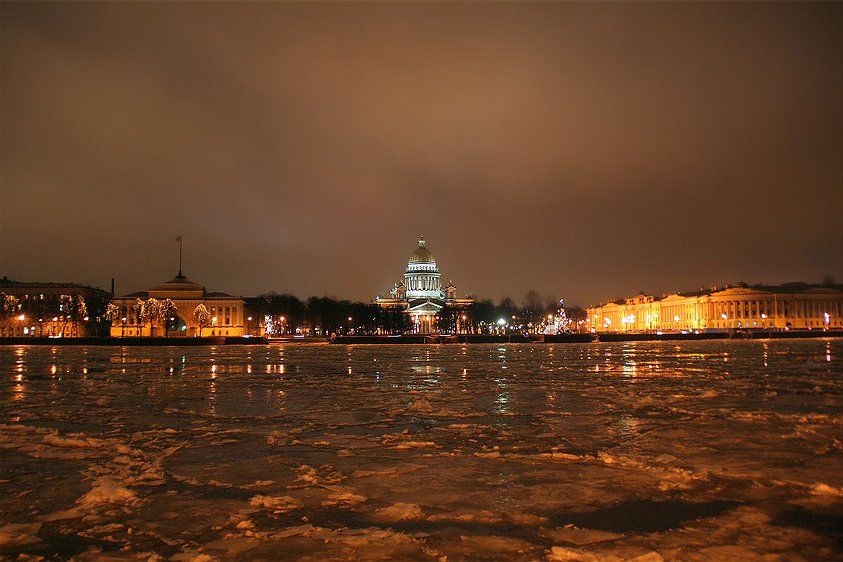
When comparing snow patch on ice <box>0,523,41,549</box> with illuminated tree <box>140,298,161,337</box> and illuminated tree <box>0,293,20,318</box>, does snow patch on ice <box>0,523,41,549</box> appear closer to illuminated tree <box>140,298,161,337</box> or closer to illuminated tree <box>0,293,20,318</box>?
illuminated tree <box>140,298,161,337</box>

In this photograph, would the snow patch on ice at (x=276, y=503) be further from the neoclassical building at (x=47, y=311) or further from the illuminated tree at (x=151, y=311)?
the illuminated tree at (x=151, y=311)

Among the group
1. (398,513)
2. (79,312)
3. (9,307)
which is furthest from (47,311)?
(398,513)

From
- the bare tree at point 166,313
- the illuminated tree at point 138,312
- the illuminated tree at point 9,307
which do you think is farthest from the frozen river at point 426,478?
the illuminated tree at point 9,307

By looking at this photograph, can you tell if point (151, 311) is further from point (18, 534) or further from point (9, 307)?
point (18, 534)

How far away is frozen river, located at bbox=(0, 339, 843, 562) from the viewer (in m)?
6.97

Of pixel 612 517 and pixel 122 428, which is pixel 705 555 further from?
pixel 122 428

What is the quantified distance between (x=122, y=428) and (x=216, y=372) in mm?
16907

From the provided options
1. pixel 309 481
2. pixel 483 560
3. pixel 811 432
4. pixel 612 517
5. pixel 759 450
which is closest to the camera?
pixel 483 560

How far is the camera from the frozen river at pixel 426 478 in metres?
6.97

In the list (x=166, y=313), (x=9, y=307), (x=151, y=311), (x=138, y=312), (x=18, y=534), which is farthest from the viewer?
(x=138, y=312)

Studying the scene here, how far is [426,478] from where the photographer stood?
960 cm

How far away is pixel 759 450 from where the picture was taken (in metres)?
11.3

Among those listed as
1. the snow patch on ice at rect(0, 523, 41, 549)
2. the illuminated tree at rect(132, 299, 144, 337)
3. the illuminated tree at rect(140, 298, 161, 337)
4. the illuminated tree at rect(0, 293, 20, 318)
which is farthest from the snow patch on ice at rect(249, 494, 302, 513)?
the illuminated tree at rect(0, 293, 20, 318)

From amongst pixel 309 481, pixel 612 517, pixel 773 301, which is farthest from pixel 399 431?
pixel 773 301
